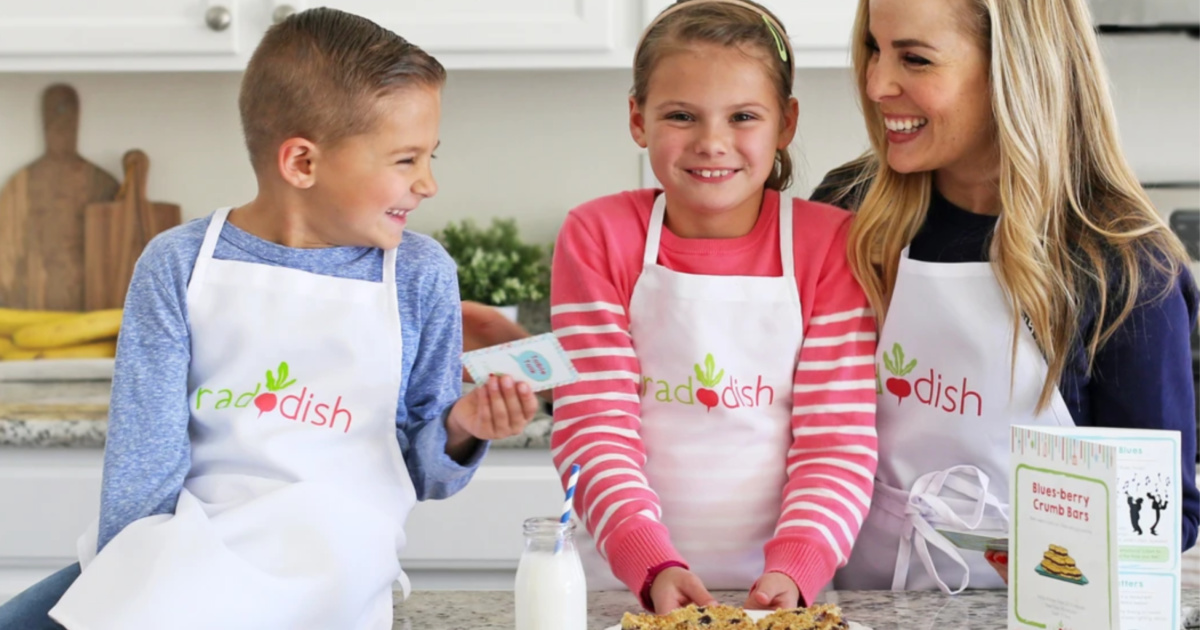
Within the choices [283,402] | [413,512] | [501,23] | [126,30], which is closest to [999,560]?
[283,402]

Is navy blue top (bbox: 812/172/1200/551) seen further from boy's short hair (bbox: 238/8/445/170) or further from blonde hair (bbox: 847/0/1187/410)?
boy's short hair (bbox: 238/8/445/170)

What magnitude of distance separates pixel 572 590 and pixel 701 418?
1.24 feet

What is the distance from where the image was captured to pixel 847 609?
3.58ft

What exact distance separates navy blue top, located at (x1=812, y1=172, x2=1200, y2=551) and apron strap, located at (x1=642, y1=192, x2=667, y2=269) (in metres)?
0.33

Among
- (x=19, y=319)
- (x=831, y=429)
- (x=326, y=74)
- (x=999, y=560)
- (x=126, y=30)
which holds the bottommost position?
(x=999, y=560)

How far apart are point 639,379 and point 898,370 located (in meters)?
0.27

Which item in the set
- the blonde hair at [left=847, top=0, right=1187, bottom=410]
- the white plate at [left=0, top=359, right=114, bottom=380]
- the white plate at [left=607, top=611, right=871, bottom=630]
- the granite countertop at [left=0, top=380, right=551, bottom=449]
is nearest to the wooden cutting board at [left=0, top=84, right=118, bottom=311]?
the white plate at [left=0, top=359, right=114, bottom=380]

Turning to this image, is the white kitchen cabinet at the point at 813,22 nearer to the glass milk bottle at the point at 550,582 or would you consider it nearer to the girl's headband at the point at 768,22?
the girl's headband at the point at 768,22

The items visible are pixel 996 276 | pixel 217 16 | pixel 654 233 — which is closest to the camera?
pixel 996 276

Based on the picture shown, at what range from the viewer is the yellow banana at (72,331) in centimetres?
262

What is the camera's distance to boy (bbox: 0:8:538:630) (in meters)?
1.07

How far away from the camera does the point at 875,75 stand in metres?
1.32

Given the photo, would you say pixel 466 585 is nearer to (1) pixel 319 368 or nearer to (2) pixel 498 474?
(2) pixel 498 474

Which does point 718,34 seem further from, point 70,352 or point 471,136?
point 70,352
